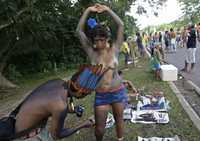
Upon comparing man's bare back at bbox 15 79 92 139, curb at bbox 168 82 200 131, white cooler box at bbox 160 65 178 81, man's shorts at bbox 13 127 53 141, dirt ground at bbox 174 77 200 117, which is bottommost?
dirt ground at bbox 174 77 200 117

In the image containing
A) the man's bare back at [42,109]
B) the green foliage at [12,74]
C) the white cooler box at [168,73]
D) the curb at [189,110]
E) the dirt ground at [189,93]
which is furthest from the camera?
the green foliage at [12,74]

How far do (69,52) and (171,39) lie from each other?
25.5ft

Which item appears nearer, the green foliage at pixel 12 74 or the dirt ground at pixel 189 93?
the dirt ground at pixel 189 93

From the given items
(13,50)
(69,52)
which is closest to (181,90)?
(13,50)

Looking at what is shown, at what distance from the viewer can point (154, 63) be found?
14672 millimetres

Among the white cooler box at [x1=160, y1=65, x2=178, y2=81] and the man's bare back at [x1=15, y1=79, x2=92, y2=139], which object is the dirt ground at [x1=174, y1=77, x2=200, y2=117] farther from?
the man's bare back at [x1=15, y1=79, x2=92, y2=139]

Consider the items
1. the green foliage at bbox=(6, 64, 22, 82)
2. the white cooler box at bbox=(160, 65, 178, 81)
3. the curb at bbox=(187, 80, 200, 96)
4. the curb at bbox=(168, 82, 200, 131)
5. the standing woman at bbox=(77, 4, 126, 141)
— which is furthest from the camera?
the green foliage at bbox=(6, 64, 22, 82)

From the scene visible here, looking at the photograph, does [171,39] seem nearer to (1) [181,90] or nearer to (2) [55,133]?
(1) [181,90]

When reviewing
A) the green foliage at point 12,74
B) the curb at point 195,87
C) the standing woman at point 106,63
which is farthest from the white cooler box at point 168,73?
the green foliage at point 12,74

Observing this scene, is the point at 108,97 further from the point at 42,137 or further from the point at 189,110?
the point at 189,110

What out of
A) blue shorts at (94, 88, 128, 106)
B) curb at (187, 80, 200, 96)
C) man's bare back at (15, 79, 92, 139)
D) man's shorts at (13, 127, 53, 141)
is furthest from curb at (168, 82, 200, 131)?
man's bare back at (15, 79, 92, 139)

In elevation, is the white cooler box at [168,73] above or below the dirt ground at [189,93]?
above

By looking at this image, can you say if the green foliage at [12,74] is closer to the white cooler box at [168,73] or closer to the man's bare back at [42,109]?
the white cooler box at [168,73]

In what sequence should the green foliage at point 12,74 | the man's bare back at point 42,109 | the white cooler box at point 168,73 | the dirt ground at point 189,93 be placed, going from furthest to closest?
the green foliage at point 12,74 < the white cooler box at point 168,73 < the dirt ground at point 189,93 < the man's bare back at point 42,109
